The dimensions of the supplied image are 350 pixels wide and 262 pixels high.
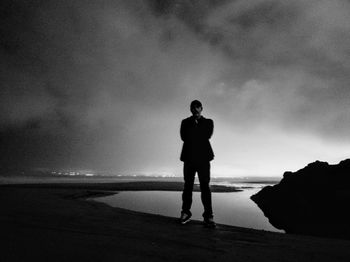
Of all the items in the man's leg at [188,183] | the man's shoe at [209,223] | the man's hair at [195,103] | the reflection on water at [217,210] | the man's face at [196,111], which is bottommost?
the reflection on water at [217,210]

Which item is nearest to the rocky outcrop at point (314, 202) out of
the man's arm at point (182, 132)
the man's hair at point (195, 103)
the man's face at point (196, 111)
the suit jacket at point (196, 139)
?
the suit jacket at point (196, 139)

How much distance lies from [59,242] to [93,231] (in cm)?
102

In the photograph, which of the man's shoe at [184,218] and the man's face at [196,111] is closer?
the man's shoe at [184,218]

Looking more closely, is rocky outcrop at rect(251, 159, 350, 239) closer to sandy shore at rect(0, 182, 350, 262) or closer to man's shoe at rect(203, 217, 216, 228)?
man's shoe at rect(203, 217, 216, 228)

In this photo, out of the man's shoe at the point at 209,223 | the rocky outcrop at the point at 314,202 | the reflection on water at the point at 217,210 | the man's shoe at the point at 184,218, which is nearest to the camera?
the man's shoe at the point at 209,223

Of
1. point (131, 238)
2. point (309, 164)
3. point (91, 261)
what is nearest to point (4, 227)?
point (131, 238)

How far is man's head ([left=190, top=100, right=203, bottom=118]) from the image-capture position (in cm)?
710

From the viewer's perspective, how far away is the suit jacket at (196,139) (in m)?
6.84

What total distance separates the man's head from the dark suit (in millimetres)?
112

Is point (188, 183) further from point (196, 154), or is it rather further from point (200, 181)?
point (196, 154)

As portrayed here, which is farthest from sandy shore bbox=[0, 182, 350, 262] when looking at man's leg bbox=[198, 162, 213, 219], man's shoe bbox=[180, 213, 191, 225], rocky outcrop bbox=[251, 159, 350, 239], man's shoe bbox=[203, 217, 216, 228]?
rocky outcrop bbox=[251, 159, 350, 239]

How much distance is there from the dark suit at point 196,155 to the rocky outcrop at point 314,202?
7.77 meters

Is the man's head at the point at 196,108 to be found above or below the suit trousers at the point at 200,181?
above

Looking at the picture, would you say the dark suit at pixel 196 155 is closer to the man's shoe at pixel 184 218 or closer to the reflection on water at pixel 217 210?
the man's shoe at pixel 184 218
